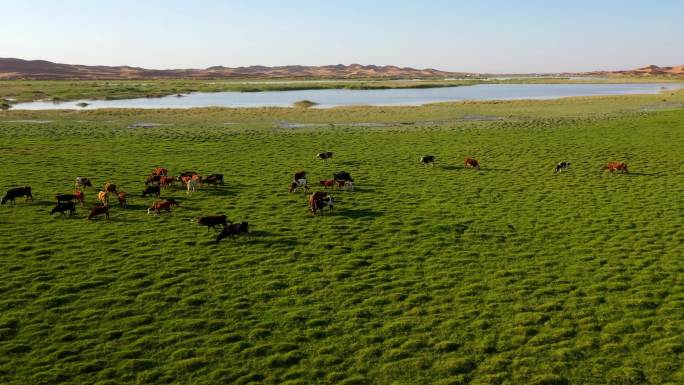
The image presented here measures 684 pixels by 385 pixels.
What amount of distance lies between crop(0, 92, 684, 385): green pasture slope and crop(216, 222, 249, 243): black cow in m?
0.34

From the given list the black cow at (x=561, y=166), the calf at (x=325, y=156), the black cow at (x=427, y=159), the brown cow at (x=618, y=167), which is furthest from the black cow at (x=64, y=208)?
the brown cow at (x=618, y=167)

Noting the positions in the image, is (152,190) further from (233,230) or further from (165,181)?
(233,230)

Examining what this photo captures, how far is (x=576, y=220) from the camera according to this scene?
67.9 feet

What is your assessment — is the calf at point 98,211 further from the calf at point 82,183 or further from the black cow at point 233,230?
the black cow at point 233,230

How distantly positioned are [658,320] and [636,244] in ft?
19.9

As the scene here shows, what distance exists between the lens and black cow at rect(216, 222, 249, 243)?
727 inches

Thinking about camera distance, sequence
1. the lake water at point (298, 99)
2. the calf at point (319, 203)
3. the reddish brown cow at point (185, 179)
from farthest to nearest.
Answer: the lake water at point (298, 99) < the reddish brown cow at point (185, 179) < the calf at point (319, 203)

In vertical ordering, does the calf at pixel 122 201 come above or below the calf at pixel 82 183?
below

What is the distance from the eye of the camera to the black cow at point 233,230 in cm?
1845

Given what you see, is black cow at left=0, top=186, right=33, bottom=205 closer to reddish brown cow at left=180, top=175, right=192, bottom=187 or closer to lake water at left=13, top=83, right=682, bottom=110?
reddish brown cow at left=180, top=175, right=192, bottom=187

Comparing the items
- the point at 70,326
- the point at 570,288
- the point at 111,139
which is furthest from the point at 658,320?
the point at 111,139

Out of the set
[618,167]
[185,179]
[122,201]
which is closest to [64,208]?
[122,201]

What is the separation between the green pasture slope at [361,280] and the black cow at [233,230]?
1.11 ft

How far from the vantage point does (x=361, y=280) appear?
595 inches
